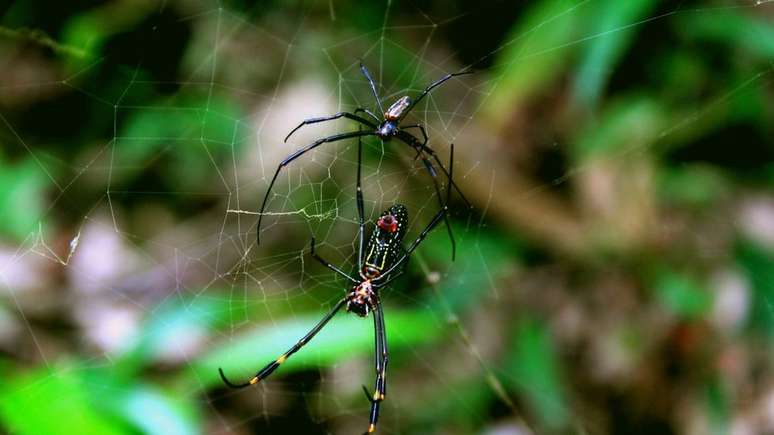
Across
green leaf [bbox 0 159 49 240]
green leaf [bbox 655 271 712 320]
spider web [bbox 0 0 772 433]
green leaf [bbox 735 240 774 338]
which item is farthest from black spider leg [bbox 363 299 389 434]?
green leaf [bbox 0 159 49 240]

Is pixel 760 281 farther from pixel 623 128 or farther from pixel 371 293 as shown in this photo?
pixel 371 293

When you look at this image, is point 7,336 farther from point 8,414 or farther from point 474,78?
point 474,78

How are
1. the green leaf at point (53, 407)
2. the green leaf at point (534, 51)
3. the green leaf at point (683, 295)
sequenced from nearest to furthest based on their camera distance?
the green leaf at point (53, 407)
the green leaf at point (534, 51)
the green leaf at point (683, 295)

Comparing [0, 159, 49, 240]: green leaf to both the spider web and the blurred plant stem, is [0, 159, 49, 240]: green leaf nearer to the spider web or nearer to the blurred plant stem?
the spider web

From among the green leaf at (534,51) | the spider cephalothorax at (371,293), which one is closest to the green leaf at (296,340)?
the spider cephalothorax at (371,293)

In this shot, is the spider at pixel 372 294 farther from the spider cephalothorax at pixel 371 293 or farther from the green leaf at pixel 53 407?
the green leaf at pixel 53 407
